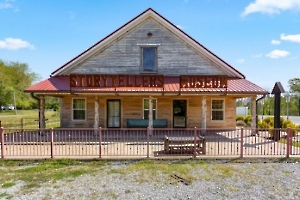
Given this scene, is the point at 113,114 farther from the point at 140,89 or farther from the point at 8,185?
the point at 8,185

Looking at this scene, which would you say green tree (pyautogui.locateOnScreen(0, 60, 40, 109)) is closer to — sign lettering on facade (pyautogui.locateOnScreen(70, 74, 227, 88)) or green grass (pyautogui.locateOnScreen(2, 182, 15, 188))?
sign lettering on facade (pyautogui.locateOnScreen(70, 74, 227, 88))

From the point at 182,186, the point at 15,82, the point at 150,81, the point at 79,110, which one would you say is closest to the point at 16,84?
the point at 15,82

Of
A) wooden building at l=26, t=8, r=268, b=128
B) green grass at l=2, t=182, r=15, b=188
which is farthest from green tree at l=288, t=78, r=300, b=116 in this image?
green grass at l=2, t=182, r=15, b=188

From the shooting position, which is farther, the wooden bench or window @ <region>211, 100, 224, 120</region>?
window @ <region>211, 100, 224, 120</region>

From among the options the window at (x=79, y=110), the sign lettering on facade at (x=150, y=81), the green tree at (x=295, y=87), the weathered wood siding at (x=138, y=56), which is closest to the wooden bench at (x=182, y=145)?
the sign lettering on facade at (x=150, y=81)

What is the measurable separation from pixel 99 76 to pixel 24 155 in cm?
633

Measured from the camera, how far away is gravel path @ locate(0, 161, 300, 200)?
17.4ft

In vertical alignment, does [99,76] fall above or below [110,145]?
above

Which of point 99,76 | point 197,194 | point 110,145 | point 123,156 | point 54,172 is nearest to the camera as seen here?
point 197,194

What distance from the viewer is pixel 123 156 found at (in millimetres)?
8398

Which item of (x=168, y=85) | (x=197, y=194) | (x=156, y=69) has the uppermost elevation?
(x=156, y=69)

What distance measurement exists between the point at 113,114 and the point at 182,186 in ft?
35.7

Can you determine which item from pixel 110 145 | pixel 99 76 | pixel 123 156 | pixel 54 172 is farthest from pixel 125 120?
pixel 54 172

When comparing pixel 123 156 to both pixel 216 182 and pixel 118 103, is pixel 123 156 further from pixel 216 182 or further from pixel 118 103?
pixel 118 103
